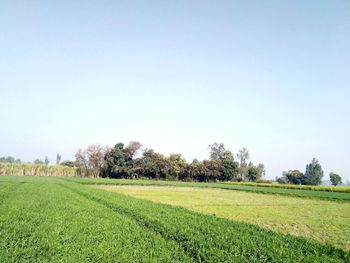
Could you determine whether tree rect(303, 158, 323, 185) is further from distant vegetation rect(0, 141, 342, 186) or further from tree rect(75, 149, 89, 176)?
tree rect(75, 149, 89, 176)

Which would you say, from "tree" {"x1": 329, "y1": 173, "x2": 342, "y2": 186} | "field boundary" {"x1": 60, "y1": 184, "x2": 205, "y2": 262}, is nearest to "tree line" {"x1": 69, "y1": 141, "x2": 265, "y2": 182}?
"tree" {"x1": 329, "y1": 173, "x2": 342, "y2": 186}

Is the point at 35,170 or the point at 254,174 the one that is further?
the point at 254,174

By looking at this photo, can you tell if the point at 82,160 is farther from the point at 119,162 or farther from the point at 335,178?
the point at 335,178

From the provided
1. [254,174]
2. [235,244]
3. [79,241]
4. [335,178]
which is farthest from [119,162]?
[335,178]

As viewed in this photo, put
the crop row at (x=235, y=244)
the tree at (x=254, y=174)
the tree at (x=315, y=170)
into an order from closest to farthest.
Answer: the crop row at (x=235, y=244), the tree at (x=254, y=174), the tree at (x=315, y=170)

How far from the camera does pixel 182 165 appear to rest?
4409 inches

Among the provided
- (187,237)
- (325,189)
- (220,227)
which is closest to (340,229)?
(220,227)

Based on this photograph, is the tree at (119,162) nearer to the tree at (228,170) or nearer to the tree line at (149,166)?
the tree line at (149,166)

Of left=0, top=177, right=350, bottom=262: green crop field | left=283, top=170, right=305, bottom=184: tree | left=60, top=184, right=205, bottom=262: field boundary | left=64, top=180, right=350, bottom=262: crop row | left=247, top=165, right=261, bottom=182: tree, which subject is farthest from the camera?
left=283, top=170, right=305, bottom=184: tree

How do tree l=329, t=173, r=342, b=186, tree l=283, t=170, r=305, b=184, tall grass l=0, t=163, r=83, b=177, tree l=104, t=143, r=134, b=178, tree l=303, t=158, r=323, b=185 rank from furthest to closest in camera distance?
1. tree l=303, t=158, r=323, b=185
2. tree l=329, t=173, r=342, b=186
3. tree l=283, t=170, r=305, b=184
4. tree l=104, t=143, r=134, b=178
5. tall grass l=0, t=163, r=83, b=177

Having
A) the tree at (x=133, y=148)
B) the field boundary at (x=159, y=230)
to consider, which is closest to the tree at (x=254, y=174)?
the tree at (x=133, y=148)

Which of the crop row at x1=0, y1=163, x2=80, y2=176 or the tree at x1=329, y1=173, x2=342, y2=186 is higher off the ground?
the crop row at x1=0, y1=163, x2=80, y2=176

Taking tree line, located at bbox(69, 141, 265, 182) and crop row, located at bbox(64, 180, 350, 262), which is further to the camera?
tree line, located at bbox(69, 141, 265, 182)

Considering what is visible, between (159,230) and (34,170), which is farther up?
(34,170)
